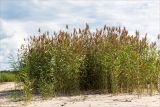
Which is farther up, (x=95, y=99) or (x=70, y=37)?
(x=70, y=37)

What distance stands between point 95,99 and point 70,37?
285cm

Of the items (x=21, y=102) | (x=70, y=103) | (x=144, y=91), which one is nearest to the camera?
(x=70, y=103)

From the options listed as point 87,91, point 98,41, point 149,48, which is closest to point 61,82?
point 87,91

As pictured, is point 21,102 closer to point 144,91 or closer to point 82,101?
point 82,101

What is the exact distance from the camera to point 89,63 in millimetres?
12078

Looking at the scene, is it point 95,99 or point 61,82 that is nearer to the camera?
point 95,99

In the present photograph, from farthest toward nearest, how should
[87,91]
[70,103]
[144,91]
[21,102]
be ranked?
[87,91] → [144,91] → [21,102] → [70,103]

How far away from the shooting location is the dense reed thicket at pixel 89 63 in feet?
36.7

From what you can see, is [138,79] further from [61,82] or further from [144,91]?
[61,82]

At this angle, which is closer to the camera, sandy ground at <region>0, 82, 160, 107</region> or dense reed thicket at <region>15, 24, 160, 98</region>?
sandy ground at <region>0, 82, 160, 107</region>

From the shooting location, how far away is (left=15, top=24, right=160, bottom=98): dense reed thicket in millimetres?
11188

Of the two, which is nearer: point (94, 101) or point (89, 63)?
point (94, 101)

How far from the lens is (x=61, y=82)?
1160 cm

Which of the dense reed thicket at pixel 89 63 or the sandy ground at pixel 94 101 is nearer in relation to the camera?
the sandy ground at pixel 94 101
